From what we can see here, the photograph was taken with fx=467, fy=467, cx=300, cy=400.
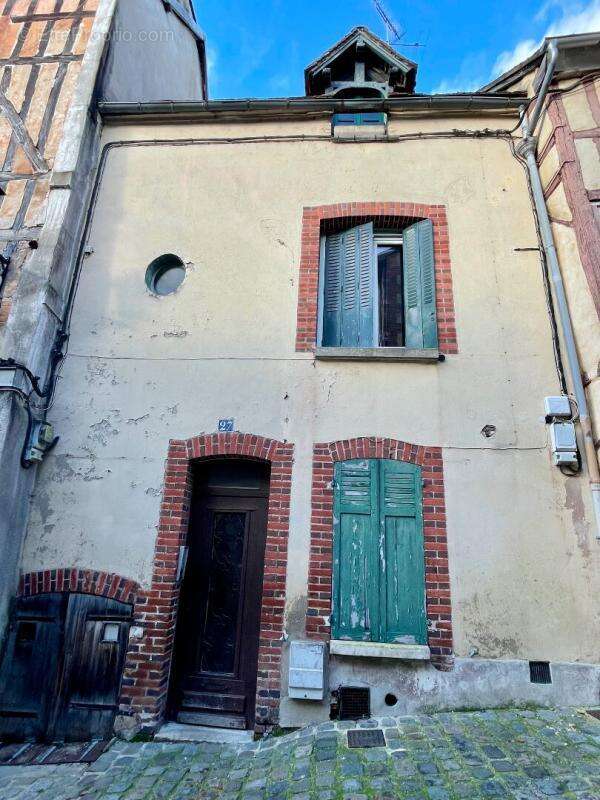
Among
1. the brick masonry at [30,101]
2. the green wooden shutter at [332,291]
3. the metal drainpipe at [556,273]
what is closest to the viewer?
the metal drainpipe at [556,273]

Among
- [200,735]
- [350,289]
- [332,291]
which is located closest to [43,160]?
[332,291]

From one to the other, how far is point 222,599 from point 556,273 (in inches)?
194

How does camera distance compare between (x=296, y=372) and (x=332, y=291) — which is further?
(x=332, y=291)

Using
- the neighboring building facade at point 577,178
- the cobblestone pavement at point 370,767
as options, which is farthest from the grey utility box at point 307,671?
the neighboring building facade at point 577,178

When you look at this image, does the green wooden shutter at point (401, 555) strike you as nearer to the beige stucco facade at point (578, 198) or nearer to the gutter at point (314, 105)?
the beige stucco facade at point (578, 198)

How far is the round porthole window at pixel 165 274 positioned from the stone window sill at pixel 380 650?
4245mm

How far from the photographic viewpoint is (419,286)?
5457 mm

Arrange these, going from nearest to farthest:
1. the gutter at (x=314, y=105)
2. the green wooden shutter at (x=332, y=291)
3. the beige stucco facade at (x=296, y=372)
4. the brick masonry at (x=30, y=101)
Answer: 1. the beige stucco facade at (x=296, y=372)
2. the green wooden shutter at (x=332, y=291)
3. the brick masonry at (x=30, y=101)
4. the gutter at (x=314, y=105)

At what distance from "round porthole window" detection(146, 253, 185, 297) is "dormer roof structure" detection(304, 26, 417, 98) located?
3.29m

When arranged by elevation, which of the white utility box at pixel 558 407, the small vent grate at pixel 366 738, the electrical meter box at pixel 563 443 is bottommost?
the small vent grate at pixel 366 738

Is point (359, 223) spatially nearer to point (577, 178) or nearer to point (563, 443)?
point (577, 178)

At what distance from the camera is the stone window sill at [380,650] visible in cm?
401

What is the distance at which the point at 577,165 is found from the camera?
508cm

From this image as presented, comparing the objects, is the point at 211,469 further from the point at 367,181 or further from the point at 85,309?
the point at 367,181
